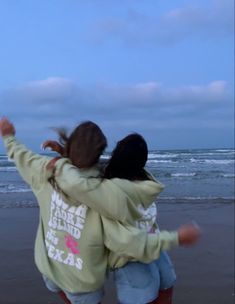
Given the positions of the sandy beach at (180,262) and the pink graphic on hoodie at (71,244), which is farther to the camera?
the sandy beach at (180,262)

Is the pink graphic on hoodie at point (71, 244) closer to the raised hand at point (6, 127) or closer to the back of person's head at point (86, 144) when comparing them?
the back of person's head at point (86, 144)

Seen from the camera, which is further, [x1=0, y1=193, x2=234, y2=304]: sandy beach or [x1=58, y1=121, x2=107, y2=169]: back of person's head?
[x1=0, y1=193, x2=234, y2=304]: sandy beach

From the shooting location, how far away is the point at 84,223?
2.64 metres

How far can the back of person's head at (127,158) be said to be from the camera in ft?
8.88

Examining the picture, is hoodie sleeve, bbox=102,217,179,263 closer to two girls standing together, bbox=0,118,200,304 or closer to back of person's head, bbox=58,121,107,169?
two girls standing together, bbox=0,118,200,304

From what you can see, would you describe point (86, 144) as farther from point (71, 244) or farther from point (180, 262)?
point (180, 262)

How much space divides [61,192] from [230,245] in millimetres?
5602

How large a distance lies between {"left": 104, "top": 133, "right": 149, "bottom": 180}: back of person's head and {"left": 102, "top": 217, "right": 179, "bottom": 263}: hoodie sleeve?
27 cm

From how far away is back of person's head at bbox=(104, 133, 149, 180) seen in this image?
8.88 ft

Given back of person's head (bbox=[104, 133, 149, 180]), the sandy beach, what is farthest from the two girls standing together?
the sandy beach

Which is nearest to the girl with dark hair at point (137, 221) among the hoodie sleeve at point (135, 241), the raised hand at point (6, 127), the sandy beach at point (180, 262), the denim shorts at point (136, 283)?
the denim shorts at point (136, 283)

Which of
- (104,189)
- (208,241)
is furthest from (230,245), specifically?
(104,189)

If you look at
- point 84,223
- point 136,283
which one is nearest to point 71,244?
point 84,223

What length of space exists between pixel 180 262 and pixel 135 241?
419 cm
